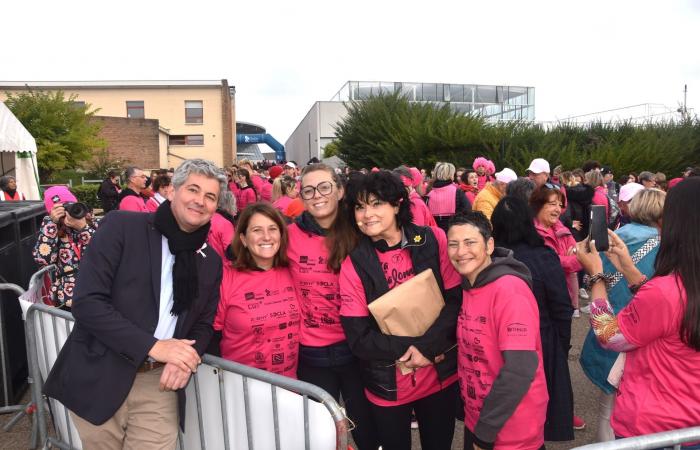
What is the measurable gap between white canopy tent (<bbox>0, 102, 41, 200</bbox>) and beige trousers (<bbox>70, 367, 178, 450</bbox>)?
36.8ft

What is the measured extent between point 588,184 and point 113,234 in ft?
23.4

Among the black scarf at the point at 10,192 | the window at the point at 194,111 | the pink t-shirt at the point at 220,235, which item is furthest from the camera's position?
the window at the point at 194,111

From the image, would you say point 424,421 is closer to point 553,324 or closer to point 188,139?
point 553,324

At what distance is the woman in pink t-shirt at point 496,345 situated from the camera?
216 centimetres

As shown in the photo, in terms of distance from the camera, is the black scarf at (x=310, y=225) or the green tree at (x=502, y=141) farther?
the green tree at (x=502, y=141)

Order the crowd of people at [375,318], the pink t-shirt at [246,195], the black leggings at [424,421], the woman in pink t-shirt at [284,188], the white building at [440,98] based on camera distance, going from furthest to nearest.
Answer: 1. the white building at [440,98]
2. the pink t-shirt at [246,195]
3. the woman in pink t-shirt at [284,188]
4. the black leggings at [424,421]
5. the crowd of people at [375,318]

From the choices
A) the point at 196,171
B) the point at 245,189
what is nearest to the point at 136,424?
the point at 196,171

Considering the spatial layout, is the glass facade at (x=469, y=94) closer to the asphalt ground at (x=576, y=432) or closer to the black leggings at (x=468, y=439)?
the asphalt ground at (x=576, y=432)

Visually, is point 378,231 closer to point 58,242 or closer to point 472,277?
point 472,277

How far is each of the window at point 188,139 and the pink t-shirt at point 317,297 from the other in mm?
38729

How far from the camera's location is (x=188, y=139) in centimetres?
3953

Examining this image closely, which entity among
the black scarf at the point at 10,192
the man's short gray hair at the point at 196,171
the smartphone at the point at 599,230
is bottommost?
the smartphone at the point at 599,230

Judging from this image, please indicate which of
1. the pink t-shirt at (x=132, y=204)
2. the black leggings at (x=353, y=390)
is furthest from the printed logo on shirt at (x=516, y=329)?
the pink t-shirt at (x=132, y=204)

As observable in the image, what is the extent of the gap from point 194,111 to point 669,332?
40.9 meters
